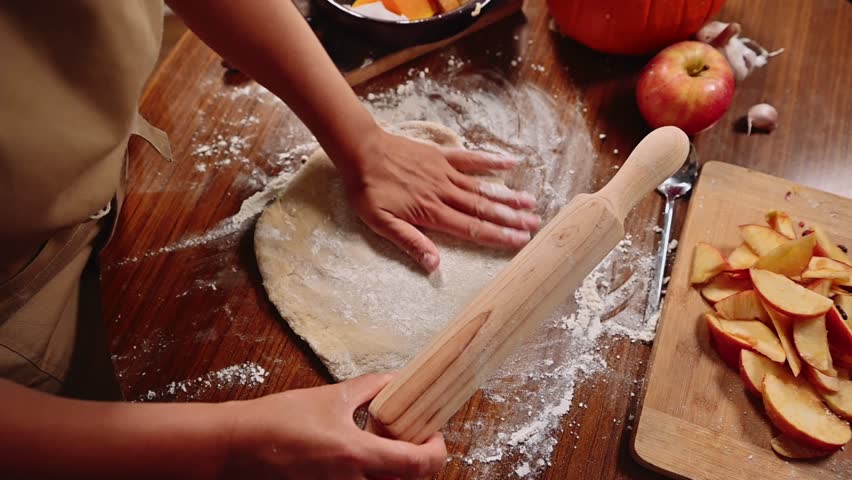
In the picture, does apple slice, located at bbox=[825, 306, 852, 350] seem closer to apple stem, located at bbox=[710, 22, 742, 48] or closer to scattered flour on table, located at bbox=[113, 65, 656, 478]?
scattered flour on table, located at bbox=[113, 65, 656, 478]

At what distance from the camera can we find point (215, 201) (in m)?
1.05

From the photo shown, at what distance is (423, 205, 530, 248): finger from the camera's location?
3.16 ft

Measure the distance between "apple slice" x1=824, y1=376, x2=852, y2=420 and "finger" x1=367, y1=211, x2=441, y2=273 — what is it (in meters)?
0.55

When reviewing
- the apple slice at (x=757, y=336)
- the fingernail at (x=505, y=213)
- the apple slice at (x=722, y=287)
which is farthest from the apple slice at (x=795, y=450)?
the fingernail at (x=505, y=213)

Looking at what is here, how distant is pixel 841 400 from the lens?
0.83 m

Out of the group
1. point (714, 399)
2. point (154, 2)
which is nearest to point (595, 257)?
point (714, 399)

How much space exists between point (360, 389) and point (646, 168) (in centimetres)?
44

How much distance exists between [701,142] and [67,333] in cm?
105

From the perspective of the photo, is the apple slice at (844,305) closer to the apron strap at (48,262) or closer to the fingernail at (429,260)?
the fingernail at (429,260)

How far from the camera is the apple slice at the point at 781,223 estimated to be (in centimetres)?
96

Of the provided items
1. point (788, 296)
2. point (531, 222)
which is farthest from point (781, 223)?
point (531, 222)

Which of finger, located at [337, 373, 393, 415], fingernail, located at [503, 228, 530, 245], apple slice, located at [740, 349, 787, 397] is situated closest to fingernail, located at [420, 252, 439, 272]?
fingernail, located at [503, 228, 530, 245]

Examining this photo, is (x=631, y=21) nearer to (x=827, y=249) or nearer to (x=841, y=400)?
(x=827, y=249)

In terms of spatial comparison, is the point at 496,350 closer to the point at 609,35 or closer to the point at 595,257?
the point at 595,257
